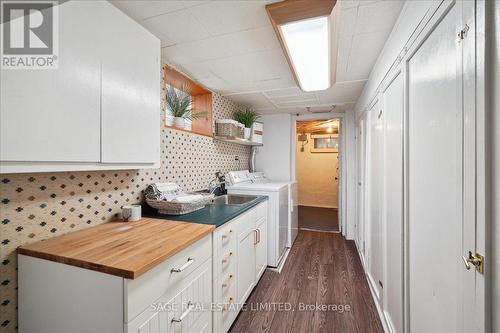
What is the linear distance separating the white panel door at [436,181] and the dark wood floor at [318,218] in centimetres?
310

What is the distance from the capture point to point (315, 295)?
2029mm

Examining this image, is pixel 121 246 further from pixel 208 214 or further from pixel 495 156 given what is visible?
pixel 495 156

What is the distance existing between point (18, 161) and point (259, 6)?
4.24 ft

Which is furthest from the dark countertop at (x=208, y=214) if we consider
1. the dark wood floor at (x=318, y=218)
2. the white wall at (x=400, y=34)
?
the dark wood floor at (x=318, y=218)

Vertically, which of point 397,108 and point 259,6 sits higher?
point 259,6

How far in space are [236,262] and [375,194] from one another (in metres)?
1.39

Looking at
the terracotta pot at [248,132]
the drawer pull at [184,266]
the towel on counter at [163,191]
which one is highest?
the terracotta pot at [248,132]

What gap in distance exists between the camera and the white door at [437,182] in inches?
28.4

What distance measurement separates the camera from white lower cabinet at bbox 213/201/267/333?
139cm

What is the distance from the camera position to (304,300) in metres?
1.96

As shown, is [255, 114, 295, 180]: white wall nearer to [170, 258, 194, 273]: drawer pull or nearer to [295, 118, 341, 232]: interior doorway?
[295, 118, 341, 232]: interior doorway

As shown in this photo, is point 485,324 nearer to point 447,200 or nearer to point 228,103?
point 447,200

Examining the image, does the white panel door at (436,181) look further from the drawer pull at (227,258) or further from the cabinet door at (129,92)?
the cabinet door at (129,92)

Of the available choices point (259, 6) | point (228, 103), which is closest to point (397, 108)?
point (259, 6)
